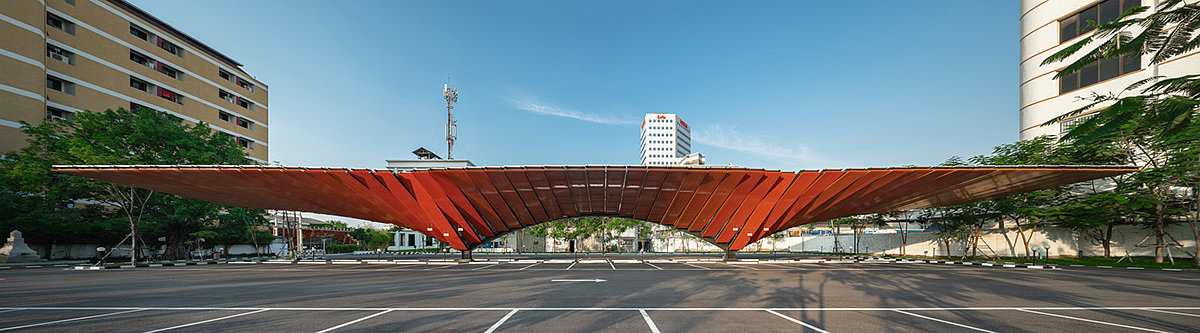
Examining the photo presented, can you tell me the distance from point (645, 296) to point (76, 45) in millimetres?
67489

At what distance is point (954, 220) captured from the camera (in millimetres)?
40250

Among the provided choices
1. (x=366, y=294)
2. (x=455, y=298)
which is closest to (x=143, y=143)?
(x=366, y=294)

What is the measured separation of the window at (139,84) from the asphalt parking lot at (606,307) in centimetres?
5026

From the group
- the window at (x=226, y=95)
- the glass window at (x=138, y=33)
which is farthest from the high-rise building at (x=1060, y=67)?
the window at (x=226, y=95)

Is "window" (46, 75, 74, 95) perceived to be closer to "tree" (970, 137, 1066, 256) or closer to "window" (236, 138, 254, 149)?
"window" (236, 138, 254, 149)

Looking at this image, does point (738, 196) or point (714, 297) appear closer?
point (714, 297)

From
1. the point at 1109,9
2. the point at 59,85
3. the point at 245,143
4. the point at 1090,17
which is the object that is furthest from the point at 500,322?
the point at 245,143

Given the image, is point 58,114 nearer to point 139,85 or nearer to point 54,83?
point 54,83

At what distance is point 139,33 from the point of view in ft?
188

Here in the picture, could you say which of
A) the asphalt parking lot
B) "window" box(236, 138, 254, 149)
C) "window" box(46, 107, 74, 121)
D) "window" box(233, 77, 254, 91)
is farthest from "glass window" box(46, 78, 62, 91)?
the asphalt parking lot

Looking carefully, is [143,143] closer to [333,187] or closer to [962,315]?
[333,187]

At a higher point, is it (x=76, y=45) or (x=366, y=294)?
(x=76, y=45)

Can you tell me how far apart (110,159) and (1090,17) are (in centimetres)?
7653

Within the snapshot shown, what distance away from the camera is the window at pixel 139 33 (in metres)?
56.2
